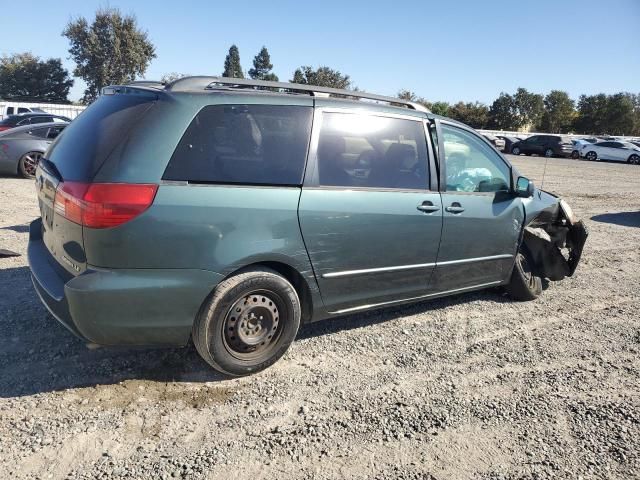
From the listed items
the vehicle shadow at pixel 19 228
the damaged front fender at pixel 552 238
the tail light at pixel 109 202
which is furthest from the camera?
the vehicle shadow at pixel 19 228

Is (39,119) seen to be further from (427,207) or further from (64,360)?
(427,207)

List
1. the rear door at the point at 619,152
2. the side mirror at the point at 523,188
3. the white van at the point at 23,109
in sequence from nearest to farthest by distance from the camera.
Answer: the side mirror at the point at 523,188 < the white van at the point at 23,109 < the rear door at the point at 619,152

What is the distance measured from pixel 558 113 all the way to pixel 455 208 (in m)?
63.2

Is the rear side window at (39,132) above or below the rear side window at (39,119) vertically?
below

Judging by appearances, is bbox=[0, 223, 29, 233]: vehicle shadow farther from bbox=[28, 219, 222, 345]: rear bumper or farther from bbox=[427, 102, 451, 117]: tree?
bbox=[427, 102, 451, 117]: tree

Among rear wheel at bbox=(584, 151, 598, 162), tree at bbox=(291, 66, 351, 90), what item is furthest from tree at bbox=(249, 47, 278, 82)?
rear wheel at bbox=(584, 151, 598, 162)

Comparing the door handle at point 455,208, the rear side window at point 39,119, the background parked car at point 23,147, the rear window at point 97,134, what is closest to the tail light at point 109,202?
the rear window at point 97,134

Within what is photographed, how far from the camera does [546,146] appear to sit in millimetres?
35000

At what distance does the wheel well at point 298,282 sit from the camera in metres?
3.26

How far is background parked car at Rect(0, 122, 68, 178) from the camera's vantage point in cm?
1089

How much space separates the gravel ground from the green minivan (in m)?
0.35

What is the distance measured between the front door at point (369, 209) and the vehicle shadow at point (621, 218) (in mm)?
7508

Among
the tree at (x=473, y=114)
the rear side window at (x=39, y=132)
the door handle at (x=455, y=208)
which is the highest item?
the tree at (x=473, y=114)

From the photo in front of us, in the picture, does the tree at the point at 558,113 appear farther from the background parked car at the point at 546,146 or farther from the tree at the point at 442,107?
the background parked car at the point at 546,146
